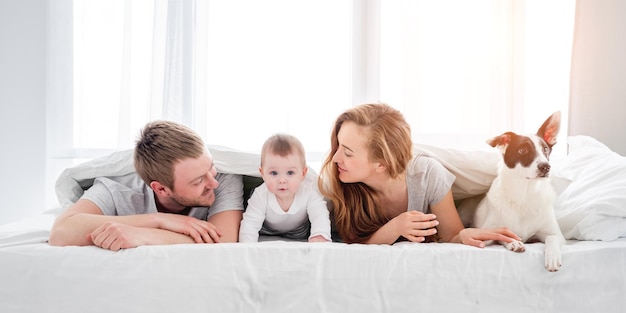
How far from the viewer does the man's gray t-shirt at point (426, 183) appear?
62.7 inches

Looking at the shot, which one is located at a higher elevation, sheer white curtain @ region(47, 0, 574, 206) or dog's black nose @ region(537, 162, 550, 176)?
sheer white curtain @ region(47, 0, 574, 206)

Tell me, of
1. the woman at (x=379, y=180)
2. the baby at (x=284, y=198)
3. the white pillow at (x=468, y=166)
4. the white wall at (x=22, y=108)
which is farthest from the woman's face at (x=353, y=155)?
the white wall at (x=22, y=108)

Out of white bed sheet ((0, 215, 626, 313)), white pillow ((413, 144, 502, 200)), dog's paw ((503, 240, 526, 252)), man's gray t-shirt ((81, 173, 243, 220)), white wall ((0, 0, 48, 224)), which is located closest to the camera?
white bed sheet ((0, 215, 626, 313))

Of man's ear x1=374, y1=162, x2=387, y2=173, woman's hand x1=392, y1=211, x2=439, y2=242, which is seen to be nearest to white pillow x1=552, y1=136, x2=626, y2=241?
woman's hand x1=392, y1=211, x2=439, y2=242

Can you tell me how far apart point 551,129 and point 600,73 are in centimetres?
153

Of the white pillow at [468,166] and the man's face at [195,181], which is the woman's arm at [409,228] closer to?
the white pillow at [468,166]

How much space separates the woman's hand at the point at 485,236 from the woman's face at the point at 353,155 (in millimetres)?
347

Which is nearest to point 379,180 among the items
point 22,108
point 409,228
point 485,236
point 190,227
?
point 409,228

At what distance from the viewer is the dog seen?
4.53ft

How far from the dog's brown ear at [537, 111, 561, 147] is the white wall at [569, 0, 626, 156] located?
1350 millimetres

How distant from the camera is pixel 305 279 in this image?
4.02 feet

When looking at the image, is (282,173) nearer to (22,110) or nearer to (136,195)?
(136,195)

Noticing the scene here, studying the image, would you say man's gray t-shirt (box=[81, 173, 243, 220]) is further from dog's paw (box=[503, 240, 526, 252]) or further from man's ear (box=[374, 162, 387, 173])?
dog's paw (box=[503, 240, 526, 252])

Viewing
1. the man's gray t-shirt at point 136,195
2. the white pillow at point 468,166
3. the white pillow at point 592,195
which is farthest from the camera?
the white pillow at point 468,166
